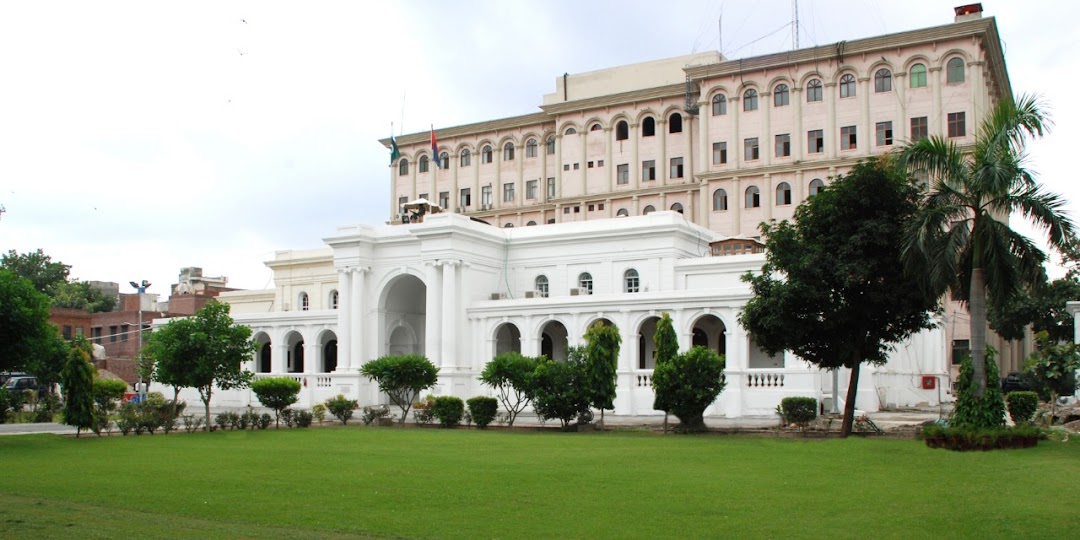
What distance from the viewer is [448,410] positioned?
31.6m

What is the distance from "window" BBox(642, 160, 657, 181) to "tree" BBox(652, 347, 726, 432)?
129 ft

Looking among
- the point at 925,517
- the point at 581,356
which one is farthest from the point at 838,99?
the point at 925,517

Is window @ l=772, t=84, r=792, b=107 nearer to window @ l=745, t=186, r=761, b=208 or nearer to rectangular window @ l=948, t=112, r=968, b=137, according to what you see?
window @ l=745, t=186, r=761, b=208

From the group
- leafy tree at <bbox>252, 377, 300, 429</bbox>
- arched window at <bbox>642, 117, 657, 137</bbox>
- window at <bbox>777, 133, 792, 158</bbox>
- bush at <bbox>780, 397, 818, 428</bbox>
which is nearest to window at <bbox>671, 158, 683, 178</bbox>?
arched window at <bbox>642, 117, 657, 137</bbox>

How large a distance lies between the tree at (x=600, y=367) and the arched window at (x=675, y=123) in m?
38.1

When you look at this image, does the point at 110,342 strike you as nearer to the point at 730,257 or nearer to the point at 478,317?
the point at 478,317

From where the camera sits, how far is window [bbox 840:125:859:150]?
57.7 metres

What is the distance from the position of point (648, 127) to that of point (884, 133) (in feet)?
53.9

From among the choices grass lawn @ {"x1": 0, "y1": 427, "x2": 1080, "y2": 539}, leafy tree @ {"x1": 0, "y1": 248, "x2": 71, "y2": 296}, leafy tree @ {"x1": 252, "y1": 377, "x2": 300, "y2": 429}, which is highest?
leafy tree @ {"x1": 0, "y1": 248, "x2": 71, "y2": 296}

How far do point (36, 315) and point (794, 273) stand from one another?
19003 millimetres

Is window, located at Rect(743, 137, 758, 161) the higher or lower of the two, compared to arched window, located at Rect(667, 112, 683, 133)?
lower

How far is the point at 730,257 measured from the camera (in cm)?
4294

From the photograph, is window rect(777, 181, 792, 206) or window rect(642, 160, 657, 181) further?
window rect(642, 160, 657, 181)

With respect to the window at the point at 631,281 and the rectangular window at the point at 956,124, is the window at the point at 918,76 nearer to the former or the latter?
the rectangular window at the point at 956,124
